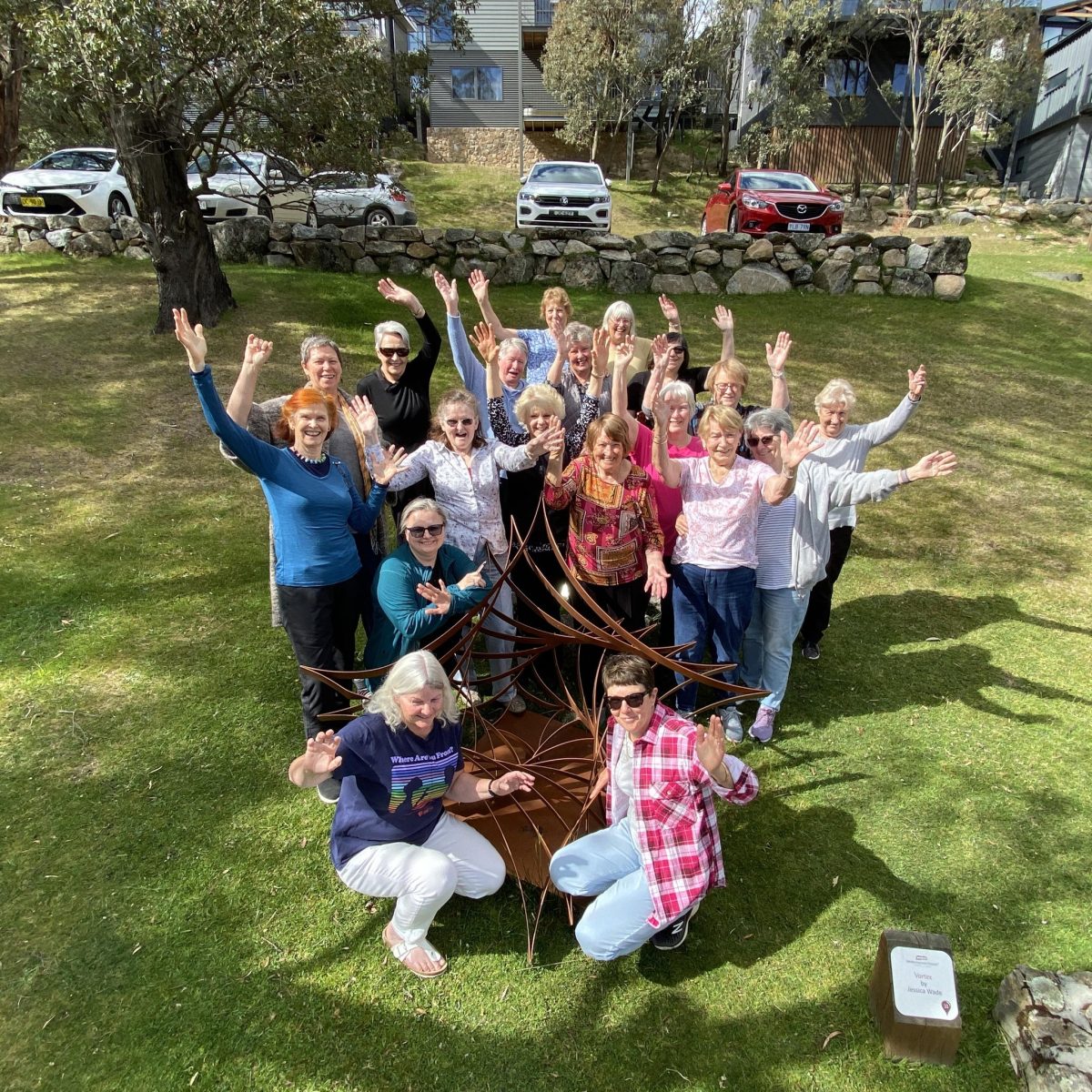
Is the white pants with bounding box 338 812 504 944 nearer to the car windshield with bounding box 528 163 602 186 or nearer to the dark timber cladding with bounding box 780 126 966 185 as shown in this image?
the car windshield with bounding box 528 163 602 186

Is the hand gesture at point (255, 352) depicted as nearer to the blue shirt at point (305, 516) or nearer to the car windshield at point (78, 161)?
the blue shirt at point (305, 516)

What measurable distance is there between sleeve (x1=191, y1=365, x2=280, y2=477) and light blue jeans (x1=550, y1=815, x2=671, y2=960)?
5.89ft

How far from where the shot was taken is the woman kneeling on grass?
2.50 meters

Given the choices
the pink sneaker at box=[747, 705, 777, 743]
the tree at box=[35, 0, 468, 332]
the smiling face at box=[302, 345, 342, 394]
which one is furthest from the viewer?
the tree at box=[35, 0, 468, 332]

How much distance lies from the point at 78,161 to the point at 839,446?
13799mm

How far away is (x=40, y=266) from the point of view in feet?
34.6

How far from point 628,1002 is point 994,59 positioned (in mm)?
22485

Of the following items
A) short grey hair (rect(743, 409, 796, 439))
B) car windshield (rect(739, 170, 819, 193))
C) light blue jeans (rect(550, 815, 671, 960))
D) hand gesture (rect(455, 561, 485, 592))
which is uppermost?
car windshield (rect(739, 170, 819, 193))

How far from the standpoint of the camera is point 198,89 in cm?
696

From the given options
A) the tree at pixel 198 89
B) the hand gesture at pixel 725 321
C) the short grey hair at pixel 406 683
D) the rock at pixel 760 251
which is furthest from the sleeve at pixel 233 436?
the rock at pixel 760 251

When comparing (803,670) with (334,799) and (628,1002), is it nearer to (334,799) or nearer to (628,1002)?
(628,1002)

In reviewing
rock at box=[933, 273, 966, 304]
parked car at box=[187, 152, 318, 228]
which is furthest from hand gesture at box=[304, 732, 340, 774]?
parked car at box=[187, 152, 318, 228]

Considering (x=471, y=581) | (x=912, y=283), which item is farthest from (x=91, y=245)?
(x=912, y=283)

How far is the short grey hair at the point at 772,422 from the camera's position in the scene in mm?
3475
